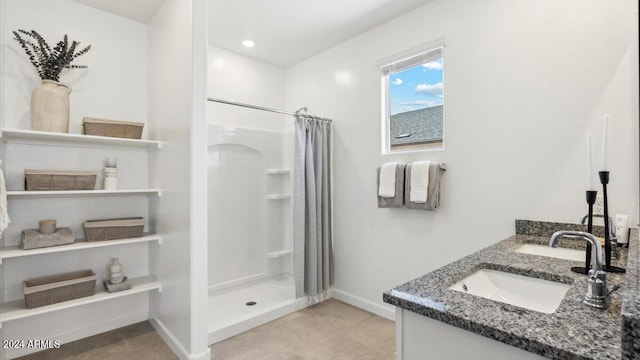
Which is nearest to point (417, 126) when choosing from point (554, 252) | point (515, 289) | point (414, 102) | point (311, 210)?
point (414, 102)

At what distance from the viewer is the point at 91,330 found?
2430 millimetres

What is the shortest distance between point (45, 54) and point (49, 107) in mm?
384

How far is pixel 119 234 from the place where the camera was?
2.31 metres

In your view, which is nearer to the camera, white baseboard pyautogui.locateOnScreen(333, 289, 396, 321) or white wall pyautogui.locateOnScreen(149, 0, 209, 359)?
white wall pyautogui.locateOnScreen(149, 0, 209, 359)

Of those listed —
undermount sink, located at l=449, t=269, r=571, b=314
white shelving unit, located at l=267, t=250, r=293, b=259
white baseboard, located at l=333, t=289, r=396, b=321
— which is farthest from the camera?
white shelving unit, located at l=267, t=250, r=293, b=259

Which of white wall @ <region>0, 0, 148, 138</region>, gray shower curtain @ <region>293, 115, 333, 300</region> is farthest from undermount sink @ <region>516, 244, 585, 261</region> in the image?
white wall @ <region>0, 0, 148, 138</region>

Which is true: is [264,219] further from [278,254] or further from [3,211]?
[3,211]

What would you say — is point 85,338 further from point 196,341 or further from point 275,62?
A: point 275,62

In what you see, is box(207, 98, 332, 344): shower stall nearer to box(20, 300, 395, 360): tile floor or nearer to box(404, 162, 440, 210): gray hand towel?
box(20, 300, 395, 360): tile floor

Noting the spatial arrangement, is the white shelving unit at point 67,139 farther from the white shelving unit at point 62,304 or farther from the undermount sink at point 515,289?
the undermount sink at point 515,289

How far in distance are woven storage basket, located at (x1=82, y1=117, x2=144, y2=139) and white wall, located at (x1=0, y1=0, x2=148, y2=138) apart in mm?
305

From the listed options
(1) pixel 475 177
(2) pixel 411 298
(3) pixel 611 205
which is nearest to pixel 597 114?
(3) pixel 611 205

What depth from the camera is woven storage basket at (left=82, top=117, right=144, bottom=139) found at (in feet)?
7.42

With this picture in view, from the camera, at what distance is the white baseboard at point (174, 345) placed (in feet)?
6.58
